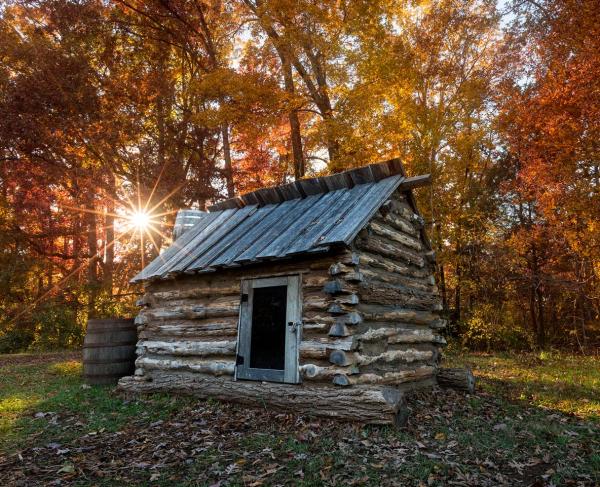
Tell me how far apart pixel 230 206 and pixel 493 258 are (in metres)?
13.9

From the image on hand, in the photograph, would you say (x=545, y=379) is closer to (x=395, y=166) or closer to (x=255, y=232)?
(x=395, y=166)

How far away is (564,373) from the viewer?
12.4 meters

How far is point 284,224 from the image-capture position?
31.1 ft

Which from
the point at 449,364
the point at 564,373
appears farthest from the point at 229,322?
the point at 564,373

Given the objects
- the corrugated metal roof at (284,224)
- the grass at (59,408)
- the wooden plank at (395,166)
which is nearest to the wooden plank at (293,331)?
the corrugated metal roof at (284,224)

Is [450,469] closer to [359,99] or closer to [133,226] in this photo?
[359,99]

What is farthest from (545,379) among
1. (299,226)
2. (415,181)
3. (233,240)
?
(233,240)

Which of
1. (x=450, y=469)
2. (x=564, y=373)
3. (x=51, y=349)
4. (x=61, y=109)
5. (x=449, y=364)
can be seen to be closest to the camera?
(x=450, y=469)

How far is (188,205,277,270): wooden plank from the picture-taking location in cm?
934

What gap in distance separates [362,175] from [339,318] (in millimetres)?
3633

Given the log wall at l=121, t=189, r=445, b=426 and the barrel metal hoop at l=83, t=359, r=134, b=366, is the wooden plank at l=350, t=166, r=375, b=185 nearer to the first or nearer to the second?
the log wall at l=121, t=189, r=445, b=426

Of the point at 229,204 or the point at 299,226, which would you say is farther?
the point at 229,204

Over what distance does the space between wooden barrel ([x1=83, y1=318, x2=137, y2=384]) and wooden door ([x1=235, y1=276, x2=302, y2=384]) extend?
374 cm

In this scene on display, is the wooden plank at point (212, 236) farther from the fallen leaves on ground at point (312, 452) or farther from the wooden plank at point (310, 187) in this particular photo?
the fallen leaves on ground at point (312, 452)
